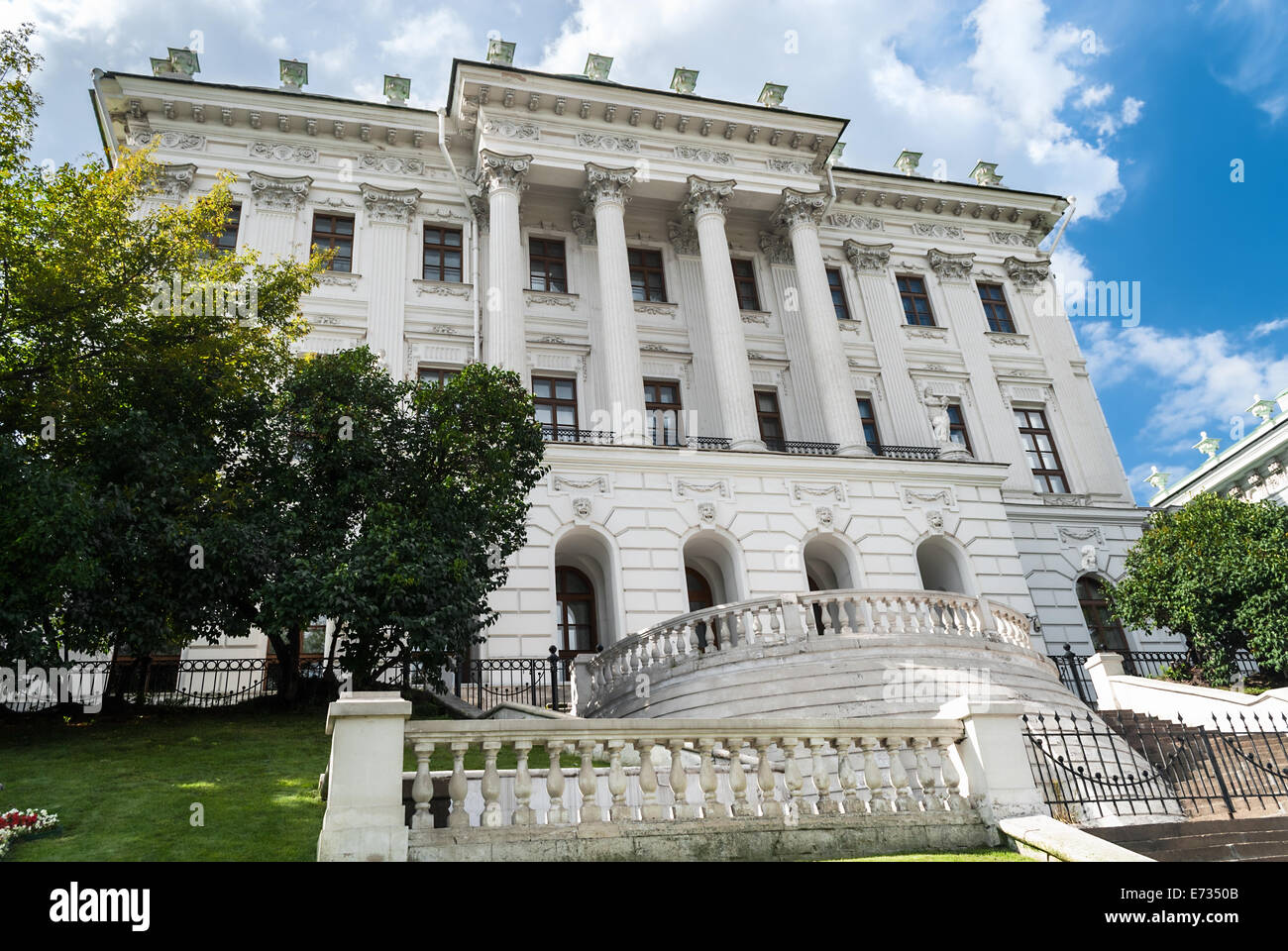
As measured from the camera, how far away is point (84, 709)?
15125 millimetres

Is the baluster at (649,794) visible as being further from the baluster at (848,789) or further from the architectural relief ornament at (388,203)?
the architectural relief ornament at (388,203)

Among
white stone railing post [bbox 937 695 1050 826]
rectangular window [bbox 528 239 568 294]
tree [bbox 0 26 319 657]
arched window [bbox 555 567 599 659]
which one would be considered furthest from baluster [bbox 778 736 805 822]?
rectangular window [bbox 528 239 568 294]

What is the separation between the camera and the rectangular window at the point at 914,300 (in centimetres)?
3130

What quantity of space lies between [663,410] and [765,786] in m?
19.2

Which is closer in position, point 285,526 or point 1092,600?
point 285,526

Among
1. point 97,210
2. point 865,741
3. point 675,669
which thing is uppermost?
point 97,210

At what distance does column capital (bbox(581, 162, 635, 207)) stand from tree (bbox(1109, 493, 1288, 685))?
17548 millimetres

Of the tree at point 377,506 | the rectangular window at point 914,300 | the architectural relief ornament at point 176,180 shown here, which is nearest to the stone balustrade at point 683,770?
the tree at point 377,506

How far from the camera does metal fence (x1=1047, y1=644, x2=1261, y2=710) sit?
70.7 ft

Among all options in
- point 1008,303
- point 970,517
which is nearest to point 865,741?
point 970,517

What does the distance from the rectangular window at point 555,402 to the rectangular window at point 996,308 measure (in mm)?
15983

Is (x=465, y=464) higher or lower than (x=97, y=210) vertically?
lower
